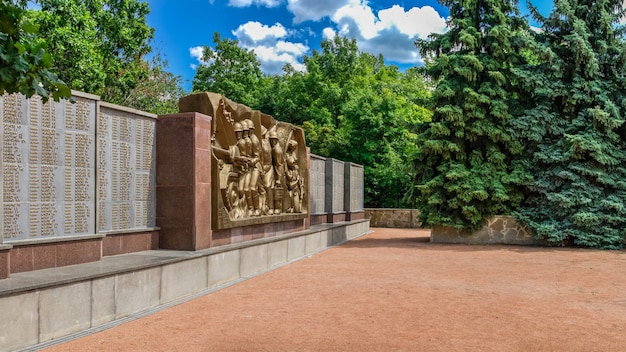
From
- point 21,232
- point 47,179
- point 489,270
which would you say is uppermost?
point 47,179

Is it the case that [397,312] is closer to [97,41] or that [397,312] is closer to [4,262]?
[4,262]

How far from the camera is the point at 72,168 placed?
745 centimetres

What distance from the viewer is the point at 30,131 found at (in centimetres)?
682

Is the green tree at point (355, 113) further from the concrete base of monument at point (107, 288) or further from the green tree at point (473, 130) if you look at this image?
the concrete base of monument at point (107, 288)

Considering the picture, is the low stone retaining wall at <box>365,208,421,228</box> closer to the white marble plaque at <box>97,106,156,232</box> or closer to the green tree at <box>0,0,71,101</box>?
the white marble plaque at <box>97,106,156,232</box>

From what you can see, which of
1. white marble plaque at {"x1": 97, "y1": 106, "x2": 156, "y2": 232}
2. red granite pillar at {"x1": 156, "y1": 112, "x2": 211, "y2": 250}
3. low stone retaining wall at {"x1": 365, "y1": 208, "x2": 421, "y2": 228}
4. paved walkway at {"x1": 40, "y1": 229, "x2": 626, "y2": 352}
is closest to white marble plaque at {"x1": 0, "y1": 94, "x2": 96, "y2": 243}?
white marble plaque at {"x1": 97, "y1": 106, "x2": 156, "y2": 232}

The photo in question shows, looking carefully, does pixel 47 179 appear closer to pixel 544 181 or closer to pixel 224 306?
pixel 224 306

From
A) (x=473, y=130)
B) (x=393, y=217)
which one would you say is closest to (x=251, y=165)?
(x=473, y=130)

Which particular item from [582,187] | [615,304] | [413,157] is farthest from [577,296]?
[413,157]

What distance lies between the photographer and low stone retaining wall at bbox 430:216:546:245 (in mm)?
17531

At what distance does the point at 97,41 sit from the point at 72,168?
1635 cm

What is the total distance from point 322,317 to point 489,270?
5.97 m

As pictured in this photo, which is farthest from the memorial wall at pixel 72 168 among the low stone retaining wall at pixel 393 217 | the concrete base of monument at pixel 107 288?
the low stone retaining wall at pixel 393 217

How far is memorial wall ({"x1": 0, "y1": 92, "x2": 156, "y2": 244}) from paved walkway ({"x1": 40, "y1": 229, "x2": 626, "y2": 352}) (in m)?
1.76
